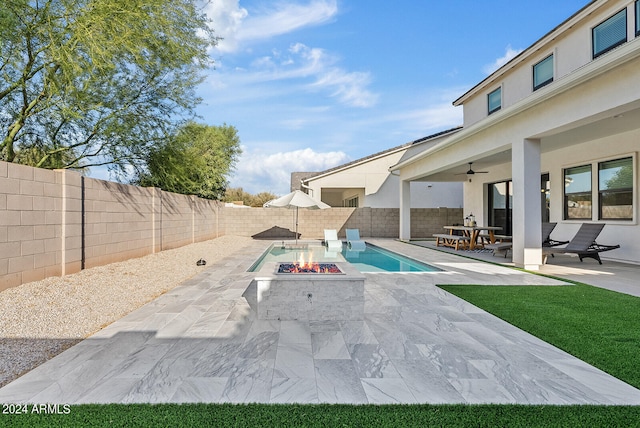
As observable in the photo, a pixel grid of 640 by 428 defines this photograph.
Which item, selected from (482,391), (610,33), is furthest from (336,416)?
(610,33)

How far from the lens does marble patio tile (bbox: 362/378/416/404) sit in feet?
8.48

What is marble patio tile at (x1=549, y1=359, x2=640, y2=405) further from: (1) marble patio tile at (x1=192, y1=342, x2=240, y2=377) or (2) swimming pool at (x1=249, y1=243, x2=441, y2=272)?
(2) swimming pool at (x1=249, y1=243, x2=441, y2=272)

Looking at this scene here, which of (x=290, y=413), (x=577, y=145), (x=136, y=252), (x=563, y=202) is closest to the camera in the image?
(x=290, y=413)

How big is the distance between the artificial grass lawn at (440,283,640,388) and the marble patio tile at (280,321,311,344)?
8.64 feet

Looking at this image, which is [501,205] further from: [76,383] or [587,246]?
[76,383]

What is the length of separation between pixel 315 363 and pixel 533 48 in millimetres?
12443

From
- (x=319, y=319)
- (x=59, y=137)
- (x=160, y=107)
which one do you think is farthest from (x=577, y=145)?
(x=59, y=137)

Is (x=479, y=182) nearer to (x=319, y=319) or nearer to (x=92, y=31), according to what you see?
(x=319, y=319)

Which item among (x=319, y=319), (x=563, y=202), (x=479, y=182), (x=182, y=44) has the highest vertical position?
(x=182, y=44)

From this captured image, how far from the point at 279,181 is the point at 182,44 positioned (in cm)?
2986

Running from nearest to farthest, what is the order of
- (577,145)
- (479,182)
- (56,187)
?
(56,187), (577,145), (479,182)

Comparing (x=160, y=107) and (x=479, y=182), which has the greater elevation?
(x=160, y=107)

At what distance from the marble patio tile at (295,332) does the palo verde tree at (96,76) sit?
19.5 ft

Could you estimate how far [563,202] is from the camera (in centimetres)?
1145
